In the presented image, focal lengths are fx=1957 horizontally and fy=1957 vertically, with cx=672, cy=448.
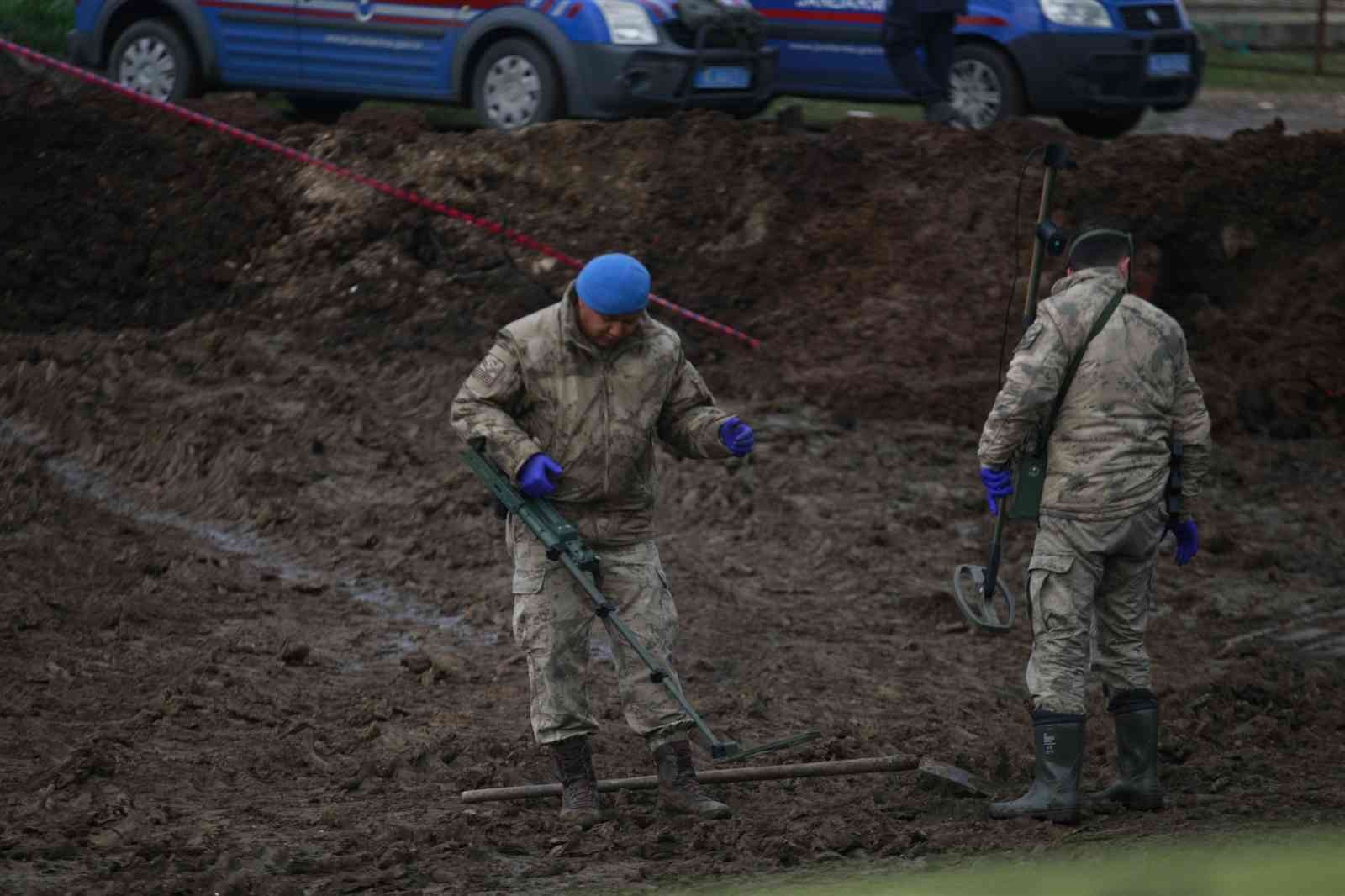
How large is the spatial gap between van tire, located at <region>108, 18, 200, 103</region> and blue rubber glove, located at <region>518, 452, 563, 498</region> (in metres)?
9.53

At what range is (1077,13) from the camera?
14.7m

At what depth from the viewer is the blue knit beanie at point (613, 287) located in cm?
686

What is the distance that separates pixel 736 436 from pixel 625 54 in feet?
24.5

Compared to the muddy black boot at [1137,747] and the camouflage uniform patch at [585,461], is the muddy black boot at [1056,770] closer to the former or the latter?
the muddy black boot at [1137,747]

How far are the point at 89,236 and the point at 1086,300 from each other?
968cm

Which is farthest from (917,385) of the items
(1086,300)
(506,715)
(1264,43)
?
(1264,43)

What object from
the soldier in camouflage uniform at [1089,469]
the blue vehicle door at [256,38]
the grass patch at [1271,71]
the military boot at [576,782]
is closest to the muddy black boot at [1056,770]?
the soldier in camouflage uniform at [1089,469]

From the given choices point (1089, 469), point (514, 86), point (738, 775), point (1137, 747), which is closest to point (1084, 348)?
point (1089, 469)

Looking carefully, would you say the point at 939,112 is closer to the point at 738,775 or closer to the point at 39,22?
the point at 738,775

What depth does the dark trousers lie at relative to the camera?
550 inches

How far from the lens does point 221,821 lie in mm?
7176

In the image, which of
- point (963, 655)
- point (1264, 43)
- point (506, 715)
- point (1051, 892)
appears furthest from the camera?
point (1264, 43)

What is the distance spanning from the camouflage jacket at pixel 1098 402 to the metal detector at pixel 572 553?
55.5 inches

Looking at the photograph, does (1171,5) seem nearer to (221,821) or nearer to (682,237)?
(682,237)
